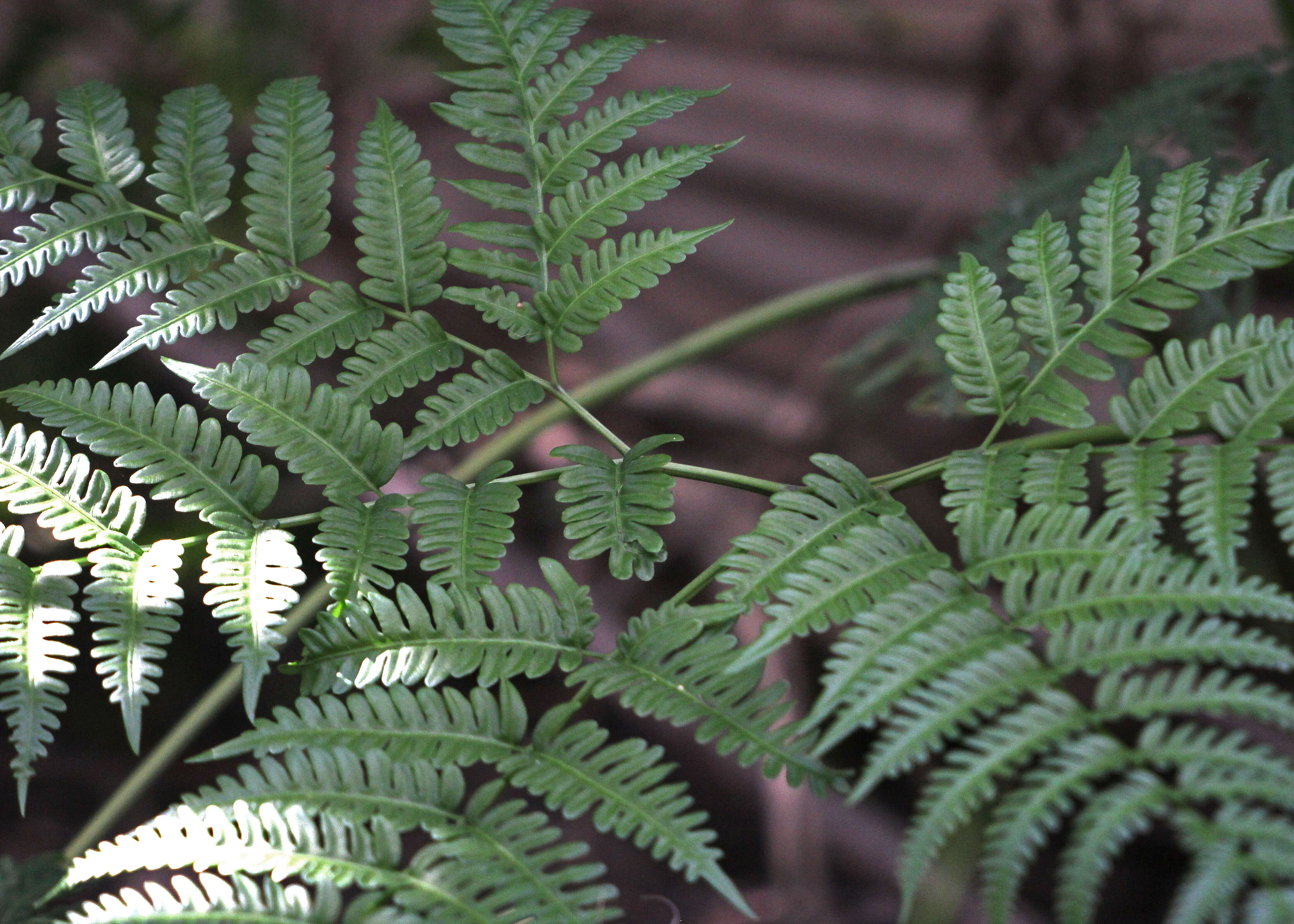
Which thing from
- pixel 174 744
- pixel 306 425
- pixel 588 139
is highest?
pixel 588 139

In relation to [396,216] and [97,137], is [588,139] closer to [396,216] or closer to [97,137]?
[396,216]

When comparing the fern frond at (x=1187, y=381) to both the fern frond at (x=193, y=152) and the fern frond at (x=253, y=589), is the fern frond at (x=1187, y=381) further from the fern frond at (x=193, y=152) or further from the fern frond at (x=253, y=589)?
the fern frond at (x=193, y=152)

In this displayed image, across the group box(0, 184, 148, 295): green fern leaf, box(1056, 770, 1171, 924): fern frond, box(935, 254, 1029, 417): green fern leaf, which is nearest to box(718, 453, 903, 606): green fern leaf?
box(935, 254, 1029, 417): green fern leaf

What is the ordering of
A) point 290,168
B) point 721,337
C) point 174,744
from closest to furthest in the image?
point 290,168 < point 174,744 < point 721,337

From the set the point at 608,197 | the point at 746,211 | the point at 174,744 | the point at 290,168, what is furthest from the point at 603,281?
the point at 746,211

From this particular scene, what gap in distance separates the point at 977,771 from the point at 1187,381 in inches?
15.0

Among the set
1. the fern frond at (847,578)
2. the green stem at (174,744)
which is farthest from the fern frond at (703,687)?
the green stem at (174,744)

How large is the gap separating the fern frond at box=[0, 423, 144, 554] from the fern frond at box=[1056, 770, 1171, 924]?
63 centimetres

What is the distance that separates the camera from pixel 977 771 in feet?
1.73

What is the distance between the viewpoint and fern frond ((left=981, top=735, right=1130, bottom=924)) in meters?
0.51

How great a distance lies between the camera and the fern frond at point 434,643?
69cm

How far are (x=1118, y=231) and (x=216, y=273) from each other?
2.28 ft

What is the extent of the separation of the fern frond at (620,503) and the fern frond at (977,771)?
0.26 meters

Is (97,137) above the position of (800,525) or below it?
above
